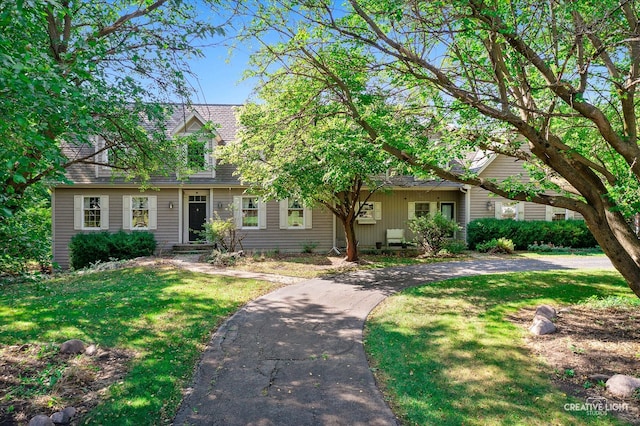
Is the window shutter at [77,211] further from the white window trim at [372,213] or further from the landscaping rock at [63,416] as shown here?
the landscaping rock at [63,416]

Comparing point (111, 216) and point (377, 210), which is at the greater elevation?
point (377, 210)

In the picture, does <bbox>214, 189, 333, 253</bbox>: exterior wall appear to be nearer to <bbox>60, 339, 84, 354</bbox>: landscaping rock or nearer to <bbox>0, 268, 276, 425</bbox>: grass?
<bbox>0, 268, 276, 425</bbox>: grass

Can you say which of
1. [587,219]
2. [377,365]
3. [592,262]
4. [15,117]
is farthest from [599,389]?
[592,262]

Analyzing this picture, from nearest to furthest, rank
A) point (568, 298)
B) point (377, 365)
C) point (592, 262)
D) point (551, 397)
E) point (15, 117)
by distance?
point (15, 117) → point (551, 397) → point (377, 365) → point (568, 298) → point (592, 262)

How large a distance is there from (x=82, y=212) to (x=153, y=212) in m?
2.88

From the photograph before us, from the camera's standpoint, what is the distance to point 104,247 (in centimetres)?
1380

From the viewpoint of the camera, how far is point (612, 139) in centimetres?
538

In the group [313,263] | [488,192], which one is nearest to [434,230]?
[488,192]

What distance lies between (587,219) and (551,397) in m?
3.75

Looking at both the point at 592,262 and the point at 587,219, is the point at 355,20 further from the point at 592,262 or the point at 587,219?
the point at 592,262

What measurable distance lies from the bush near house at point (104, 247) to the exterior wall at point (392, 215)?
8.66m

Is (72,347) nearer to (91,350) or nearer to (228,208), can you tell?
(91,350)

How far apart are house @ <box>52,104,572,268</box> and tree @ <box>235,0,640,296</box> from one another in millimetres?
7762

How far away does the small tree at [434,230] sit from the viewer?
14352mm
